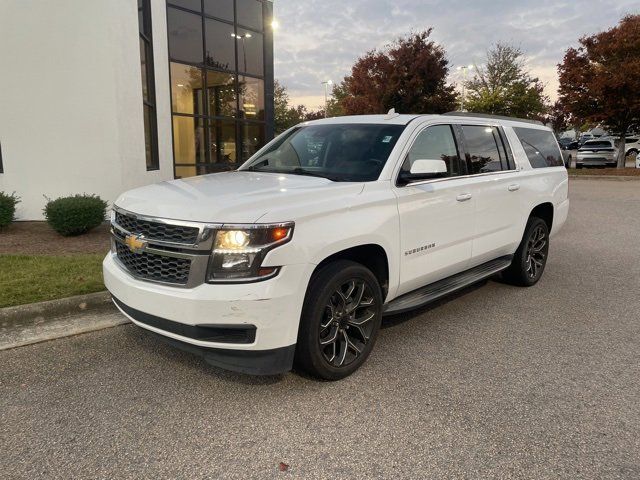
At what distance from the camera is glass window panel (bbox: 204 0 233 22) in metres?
13.9

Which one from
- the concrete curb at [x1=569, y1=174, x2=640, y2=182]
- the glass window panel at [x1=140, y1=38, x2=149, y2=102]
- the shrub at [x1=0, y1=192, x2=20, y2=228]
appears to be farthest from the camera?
the concrete curb at [x1=569, y1=174, x2=640, y2=182]

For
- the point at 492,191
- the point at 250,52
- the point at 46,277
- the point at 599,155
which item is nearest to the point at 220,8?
the point at 250,52

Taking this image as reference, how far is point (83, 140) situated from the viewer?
9.30m

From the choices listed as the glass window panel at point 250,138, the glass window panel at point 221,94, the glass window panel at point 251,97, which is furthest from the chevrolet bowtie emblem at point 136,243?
the glass window panel at point 251,97

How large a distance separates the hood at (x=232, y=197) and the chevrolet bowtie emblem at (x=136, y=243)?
6.7 inches

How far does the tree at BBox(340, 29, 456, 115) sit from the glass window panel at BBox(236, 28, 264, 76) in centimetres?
995

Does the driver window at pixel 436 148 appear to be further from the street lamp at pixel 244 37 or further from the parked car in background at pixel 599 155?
the parked car in background at pixel 599 155

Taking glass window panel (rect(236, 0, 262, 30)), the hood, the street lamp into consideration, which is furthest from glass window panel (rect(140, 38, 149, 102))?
the hood

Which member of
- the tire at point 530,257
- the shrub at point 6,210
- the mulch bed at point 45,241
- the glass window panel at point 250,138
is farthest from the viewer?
the glass window panel at point 250,138

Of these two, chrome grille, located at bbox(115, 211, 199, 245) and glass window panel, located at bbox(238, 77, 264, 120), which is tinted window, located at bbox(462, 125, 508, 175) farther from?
glass window panel, located at bbox(238, 77, 264, 120)

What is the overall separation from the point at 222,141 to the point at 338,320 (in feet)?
41.7

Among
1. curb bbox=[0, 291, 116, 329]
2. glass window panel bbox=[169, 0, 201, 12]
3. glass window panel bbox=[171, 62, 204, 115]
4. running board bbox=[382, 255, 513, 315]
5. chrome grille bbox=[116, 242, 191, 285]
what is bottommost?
curb bbox=[0, 291, 116, 329]

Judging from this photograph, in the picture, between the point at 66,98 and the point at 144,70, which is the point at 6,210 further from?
the point at 144,70

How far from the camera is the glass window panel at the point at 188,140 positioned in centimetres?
1330
